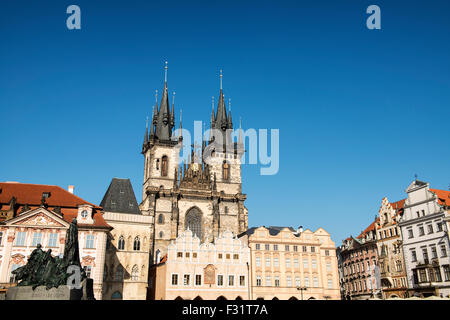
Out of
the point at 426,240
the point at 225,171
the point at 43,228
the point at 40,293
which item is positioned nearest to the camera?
the point at 40,293

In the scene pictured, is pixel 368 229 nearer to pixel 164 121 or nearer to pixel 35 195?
pixel 164 121

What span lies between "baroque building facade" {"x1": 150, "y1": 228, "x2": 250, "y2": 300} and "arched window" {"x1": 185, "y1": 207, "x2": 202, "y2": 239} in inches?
449

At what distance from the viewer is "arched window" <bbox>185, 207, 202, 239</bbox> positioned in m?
63.4

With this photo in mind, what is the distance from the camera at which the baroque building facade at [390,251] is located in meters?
51.3

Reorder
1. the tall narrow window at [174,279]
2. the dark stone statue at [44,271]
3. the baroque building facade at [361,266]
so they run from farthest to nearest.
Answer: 1. the baroque building facade at [361,266]
2. the tall narrow window at [174,279]
3. the dark stone statue at [44,271]

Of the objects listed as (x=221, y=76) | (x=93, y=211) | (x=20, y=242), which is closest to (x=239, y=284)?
(x=93, y=211)

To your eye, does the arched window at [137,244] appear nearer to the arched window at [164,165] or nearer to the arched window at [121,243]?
the arched window at [121,243]

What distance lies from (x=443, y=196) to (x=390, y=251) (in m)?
9.30

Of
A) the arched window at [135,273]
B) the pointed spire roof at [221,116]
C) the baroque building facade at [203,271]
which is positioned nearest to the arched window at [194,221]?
the baroque building facade at [203,271]

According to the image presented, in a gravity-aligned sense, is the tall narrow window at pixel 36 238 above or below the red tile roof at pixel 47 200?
below

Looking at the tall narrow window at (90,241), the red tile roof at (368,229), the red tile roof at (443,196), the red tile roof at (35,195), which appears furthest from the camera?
the red tile roof at (368,229)

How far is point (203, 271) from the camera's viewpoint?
49.7 meters

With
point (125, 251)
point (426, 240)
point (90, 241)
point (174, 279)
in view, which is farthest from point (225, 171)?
point (426, 240)

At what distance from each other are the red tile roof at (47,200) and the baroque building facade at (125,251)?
3.65 m
